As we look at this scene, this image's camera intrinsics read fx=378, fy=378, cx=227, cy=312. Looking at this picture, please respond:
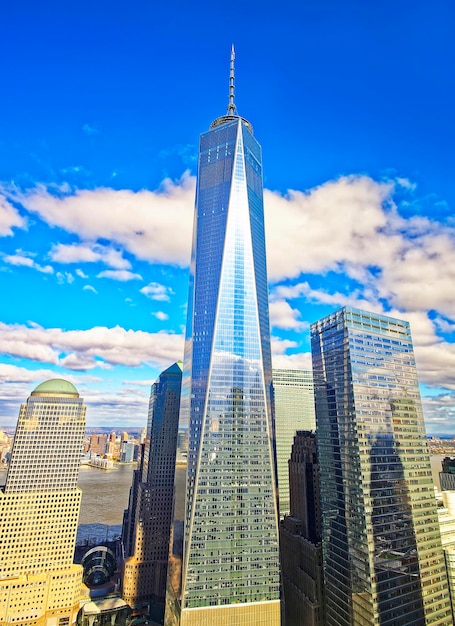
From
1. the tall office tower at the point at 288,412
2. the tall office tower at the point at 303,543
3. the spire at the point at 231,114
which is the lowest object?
the tall office tower at the point at 303,543

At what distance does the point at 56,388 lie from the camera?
11550 centimetres

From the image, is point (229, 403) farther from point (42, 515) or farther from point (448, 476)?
point (448, 476)

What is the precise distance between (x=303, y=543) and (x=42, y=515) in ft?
226

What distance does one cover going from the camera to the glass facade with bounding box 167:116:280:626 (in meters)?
81.6

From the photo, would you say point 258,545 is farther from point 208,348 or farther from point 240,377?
point 208,348

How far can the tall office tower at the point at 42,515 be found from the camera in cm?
9275

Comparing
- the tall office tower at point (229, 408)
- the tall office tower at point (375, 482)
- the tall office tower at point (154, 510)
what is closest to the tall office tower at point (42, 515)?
the tall office tower at point (154, 510)

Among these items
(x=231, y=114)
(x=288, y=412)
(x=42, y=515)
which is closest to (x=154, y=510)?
(x=42, y=515)

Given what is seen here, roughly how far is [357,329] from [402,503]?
116ft

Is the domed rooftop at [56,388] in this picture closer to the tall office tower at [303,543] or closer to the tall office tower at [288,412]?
the tall office tower at [303,543]

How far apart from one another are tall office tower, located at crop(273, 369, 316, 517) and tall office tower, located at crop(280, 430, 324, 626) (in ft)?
124

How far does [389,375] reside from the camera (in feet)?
274

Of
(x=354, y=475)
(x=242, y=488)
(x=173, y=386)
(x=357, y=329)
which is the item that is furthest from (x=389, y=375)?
(x=173, y=386)

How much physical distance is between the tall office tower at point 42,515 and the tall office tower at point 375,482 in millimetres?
66570
